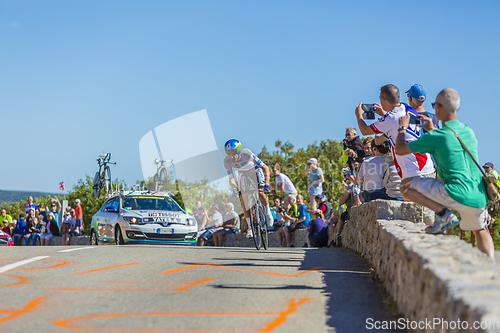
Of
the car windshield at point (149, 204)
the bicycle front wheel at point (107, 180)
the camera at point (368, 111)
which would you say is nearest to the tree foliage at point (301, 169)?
the bicycle front wheel at point (107, 180)

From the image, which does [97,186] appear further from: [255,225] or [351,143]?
[351,143]

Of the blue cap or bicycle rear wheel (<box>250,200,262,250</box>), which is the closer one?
the blue cap

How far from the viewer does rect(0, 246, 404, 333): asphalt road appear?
4.34m

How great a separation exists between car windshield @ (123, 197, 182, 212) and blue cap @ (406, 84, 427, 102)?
9.19m

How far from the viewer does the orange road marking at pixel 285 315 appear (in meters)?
4.24

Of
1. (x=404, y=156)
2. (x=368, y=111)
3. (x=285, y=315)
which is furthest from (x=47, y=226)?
(x=285, y=315)

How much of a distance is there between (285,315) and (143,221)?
10.6 m

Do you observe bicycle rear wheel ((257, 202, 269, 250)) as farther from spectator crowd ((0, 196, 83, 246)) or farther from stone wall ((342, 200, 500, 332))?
spectator crowd ((0, 196, 83, 246))

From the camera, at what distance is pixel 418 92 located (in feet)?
26.2

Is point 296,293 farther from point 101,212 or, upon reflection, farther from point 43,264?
point 101,212

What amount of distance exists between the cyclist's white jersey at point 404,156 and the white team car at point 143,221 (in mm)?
8626

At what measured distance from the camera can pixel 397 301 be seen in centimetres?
496

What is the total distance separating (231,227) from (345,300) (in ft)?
38.6

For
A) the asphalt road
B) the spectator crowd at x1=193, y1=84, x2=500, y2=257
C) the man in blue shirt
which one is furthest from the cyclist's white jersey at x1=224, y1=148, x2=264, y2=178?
the man in blue shirt
